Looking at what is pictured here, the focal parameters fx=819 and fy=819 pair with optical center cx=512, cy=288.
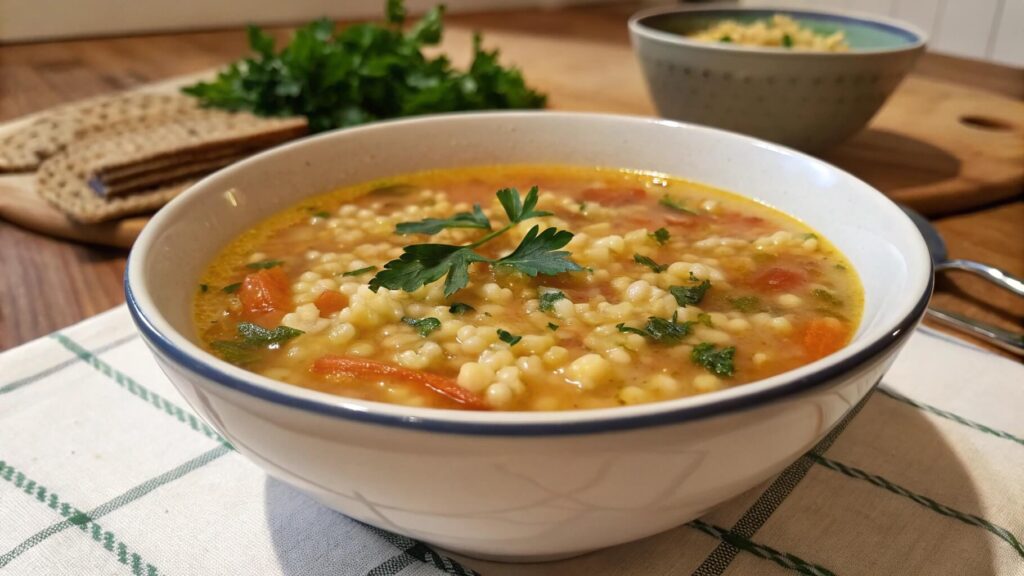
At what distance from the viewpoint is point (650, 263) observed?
1689 mm

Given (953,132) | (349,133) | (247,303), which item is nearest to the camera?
(247,303)

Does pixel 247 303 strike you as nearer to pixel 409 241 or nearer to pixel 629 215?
pixel 409 241

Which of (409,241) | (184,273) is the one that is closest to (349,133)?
(409,241)

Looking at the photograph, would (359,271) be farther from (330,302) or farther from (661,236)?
(661,236)

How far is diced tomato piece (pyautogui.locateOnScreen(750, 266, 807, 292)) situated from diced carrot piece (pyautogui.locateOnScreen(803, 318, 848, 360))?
152 mm

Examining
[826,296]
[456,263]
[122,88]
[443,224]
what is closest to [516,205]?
[443,224]

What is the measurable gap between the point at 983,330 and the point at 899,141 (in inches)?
56.3

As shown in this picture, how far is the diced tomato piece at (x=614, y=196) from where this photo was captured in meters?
2.07

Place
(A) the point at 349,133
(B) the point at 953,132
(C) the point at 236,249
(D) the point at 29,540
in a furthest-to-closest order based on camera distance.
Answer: (B) the point at 953,132, (A) the point at 349,133, (C) the point at 236,249, (D) the point at 29,540

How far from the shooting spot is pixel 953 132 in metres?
3.12

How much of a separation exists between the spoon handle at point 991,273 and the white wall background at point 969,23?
3625 mm

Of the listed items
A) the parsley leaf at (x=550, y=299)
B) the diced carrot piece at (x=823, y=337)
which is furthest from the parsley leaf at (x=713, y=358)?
the parsley leaf at (x=550, y=299)

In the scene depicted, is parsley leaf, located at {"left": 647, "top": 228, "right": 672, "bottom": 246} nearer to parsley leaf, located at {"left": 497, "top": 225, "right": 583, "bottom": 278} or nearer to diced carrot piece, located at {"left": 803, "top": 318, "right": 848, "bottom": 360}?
parsley leaf, located at {"left": 497, "top": 225, "right": 583, "bottom": 278}

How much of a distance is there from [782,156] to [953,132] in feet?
5.42
